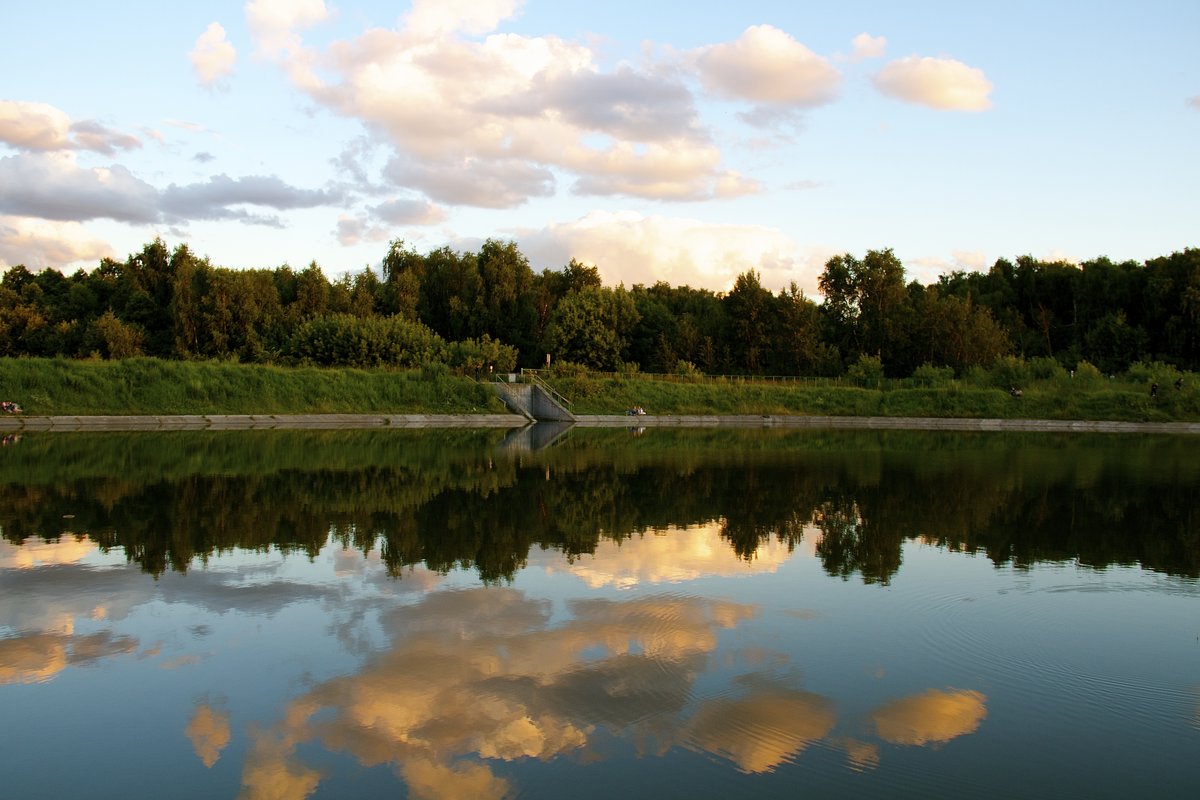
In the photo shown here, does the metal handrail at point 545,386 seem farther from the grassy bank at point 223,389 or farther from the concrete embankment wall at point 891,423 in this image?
the grassy bank at point 223,389

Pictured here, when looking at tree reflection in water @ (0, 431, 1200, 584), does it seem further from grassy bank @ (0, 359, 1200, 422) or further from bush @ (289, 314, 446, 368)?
bush @ (289, 314, 446, 368)

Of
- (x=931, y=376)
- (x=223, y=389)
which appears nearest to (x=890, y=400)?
(x=931, y=376)

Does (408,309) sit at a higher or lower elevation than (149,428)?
higher

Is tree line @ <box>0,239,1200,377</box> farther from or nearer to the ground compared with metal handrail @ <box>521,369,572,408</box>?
farther from the ground

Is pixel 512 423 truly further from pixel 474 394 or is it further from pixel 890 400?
pixel 890 400

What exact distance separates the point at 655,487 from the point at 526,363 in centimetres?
6086

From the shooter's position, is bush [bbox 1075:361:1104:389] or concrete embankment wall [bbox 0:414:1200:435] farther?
bush [bbox 1075:361:1104:389]

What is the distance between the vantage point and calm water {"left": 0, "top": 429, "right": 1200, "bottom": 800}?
6.48 m

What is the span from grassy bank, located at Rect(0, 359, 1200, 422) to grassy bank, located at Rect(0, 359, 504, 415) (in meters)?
0.05

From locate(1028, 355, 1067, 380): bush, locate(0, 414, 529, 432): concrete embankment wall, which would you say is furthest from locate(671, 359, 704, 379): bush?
locate(1028, 355, 1067, 380): bush

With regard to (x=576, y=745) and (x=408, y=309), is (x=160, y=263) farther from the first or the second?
(x=576, y=745)

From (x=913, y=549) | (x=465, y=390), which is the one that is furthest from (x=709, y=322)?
(x=913, y=549)

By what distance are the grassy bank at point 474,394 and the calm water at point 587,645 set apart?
86.6ft

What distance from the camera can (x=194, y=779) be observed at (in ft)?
20.3
